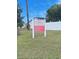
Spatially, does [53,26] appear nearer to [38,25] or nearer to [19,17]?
[38,25]

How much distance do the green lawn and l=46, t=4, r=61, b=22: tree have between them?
0.34ft

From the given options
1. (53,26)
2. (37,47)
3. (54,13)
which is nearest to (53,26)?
(53,26)

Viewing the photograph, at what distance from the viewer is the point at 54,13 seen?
218 centimetres

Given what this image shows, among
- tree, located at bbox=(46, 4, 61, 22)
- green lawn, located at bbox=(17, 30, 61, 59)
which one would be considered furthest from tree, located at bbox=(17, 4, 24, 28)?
tree, located at bbox=(46, 4, 61, 22)

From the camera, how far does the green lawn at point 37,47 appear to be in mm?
2148

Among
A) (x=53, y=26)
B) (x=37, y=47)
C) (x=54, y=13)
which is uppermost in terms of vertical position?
(x=54, y=13)

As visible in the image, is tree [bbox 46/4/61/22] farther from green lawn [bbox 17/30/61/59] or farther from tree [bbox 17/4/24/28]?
tree [bbox 17/4/24/28]

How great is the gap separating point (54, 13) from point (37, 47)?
304 millimetres

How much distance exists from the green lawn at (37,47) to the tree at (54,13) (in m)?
0.10

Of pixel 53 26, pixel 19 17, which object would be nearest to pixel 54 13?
pixel 53 26

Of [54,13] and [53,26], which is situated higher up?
[54,13]
